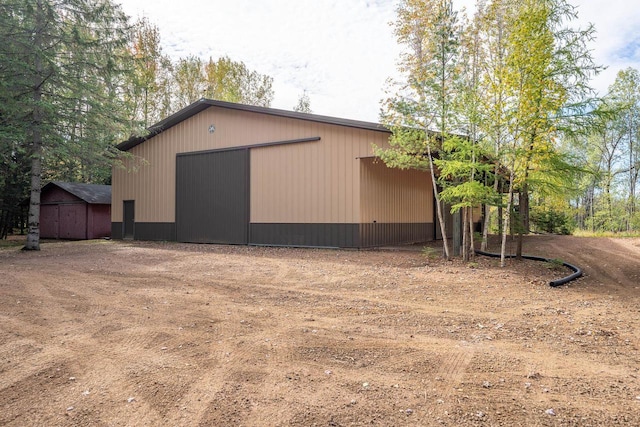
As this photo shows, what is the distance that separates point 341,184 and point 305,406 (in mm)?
10064

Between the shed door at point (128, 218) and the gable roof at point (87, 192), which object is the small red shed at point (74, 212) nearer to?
the gable roof at point (87, 192)

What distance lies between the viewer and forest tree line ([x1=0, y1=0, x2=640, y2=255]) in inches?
311

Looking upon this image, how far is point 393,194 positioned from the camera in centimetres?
1391

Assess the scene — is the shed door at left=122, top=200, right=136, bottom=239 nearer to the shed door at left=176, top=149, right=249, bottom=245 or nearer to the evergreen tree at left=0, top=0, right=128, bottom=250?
the shed door at left=176, top=149, right=249, bottom=245

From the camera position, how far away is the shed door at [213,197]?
1487cm

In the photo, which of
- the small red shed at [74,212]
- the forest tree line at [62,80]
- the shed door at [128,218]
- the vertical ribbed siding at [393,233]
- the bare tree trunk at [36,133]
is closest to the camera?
the forest tree line at [62,80]

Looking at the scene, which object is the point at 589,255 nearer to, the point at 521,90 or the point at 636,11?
the point at 521,90

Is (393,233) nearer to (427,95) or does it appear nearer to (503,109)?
(427,95)

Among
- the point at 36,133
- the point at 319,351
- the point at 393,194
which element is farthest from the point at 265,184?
the point at 319,351

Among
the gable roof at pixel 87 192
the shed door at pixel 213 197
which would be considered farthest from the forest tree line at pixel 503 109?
the gable roof at pixel 87 192

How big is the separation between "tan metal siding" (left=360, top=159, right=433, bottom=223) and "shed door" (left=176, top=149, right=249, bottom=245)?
15.0 feet

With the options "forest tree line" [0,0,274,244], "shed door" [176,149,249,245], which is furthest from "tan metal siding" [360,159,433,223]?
"forest tree line" [0,0,274,244]

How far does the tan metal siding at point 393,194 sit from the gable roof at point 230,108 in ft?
4.00

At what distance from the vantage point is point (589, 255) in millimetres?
10297
